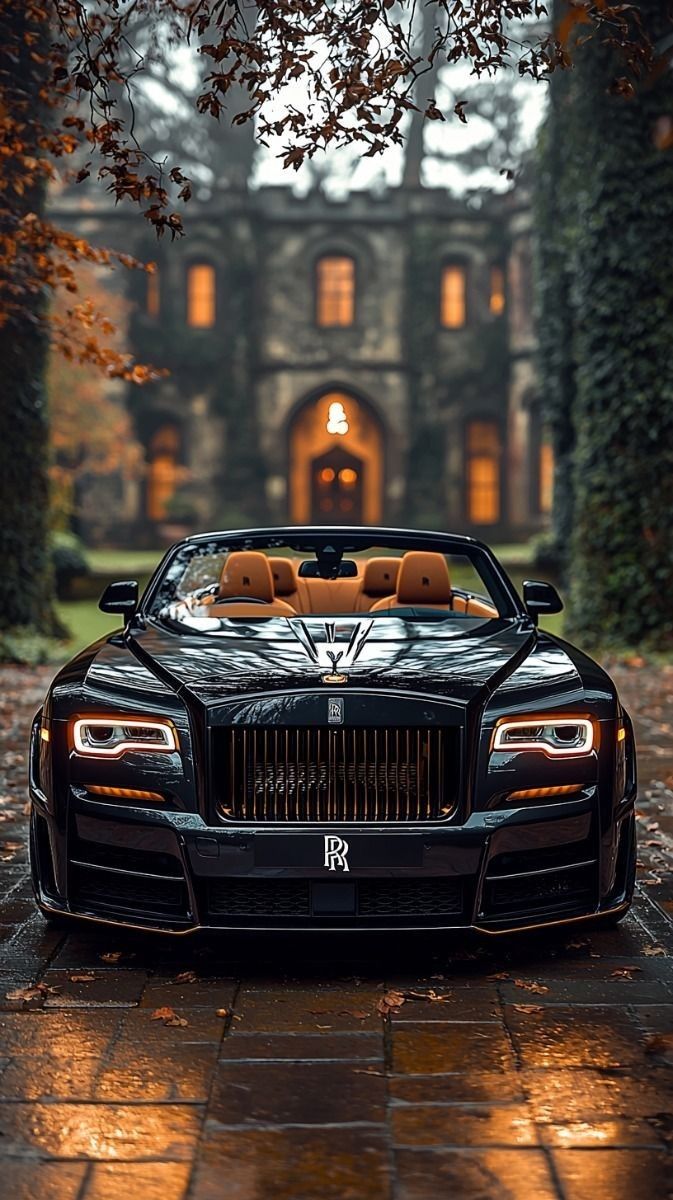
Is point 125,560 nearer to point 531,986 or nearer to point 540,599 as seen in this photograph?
point 540,599

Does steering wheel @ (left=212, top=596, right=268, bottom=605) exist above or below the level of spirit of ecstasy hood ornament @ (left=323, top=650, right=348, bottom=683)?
above

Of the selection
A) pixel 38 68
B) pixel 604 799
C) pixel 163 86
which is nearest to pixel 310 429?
pixel 163 86

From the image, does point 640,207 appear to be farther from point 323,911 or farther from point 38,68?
point 323,911

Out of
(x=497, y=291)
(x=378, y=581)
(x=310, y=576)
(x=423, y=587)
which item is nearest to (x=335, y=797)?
(x=423, y=587)

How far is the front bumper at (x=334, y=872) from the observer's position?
14.2ft

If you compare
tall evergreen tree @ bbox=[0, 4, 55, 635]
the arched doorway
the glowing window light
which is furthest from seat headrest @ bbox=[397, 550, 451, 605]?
the arched doorway

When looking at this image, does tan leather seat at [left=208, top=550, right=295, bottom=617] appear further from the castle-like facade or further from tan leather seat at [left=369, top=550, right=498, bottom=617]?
the castle-like facade

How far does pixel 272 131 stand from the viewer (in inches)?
268

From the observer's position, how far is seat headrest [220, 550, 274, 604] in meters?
6.11

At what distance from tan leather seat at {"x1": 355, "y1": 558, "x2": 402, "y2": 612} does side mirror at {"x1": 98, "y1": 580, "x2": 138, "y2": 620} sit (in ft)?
3.62

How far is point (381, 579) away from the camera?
664cm

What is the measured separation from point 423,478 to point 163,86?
14.5 meters

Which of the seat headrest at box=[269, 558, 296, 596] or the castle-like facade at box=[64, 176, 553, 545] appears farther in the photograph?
the castle-like facade at box=[64, 176, 553, 545]

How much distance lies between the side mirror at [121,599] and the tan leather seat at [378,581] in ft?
3.62
